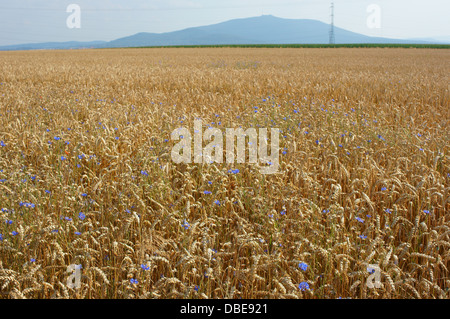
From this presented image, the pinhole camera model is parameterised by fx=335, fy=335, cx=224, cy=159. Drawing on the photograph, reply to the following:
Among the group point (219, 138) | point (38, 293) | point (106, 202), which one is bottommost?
point (38, 293)

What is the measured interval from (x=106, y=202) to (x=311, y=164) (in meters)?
1.88

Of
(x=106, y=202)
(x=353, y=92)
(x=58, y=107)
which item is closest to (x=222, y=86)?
(x=353, y=92)

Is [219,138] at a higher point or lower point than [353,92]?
lower

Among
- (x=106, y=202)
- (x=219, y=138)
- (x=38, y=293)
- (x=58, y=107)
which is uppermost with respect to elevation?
(x=58, y=107)

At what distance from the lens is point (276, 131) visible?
4.30 meters

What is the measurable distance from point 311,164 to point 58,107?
14.6ft

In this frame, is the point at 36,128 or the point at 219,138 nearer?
the point at 219,138

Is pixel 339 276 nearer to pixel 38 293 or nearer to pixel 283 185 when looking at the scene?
pixel 283 185

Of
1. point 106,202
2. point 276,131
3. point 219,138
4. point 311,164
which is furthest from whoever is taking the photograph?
point 276,131
